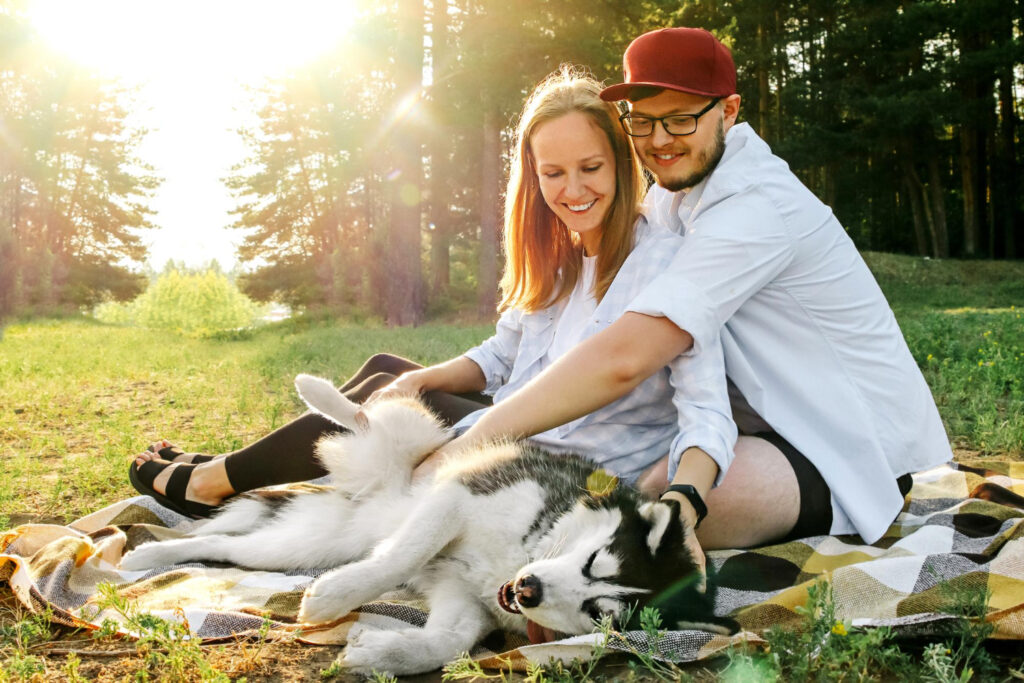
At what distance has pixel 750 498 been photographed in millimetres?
2455

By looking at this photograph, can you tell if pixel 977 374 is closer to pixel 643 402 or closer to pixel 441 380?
pixel 643 402

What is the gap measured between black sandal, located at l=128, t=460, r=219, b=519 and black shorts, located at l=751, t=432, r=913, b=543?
7.98 feet

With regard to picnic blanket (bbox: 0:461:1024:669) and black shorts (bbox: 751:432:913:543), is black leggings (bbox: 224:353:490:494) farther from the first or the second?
black shorts (bbox: 751:432:913:543)

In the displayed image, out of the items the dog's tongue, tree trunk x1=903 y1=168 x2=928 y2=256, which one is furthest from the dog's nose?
tree trunk x1=903 y1=168 x2=928 y2=256

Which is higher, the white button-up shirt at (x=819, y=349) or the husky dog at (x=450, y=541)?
the white button-up shirt at (x=819, y=349)

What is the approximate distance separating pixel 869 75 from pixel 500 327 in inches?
940

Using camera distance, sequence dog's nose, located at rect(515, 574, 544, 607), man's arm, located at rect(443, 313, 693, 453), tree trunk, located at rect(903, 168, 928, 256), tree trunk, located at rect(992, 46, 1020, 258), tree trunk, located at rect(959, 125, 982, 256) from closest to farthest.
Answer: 1. dog's nose, located at rect(515, 574, 544, 607)
2. man's arm, located at rect(443, 313, 693, 453)
3. tree trunk, located at rect(959, 125, 982, 256)
4. tree trunk, located at rect(992, 46, 1020, 258)
5. tree trunk, located at rect(903, 168, 928, 256)

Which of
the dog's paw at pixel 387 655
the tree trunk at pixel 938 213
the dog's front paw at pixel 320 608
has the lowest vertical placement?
the dog's paw at pixel 387 655

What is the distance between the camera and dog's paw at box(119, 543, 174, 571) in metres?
2.74

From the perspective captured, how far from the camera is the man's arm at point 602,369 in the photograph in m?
2.36

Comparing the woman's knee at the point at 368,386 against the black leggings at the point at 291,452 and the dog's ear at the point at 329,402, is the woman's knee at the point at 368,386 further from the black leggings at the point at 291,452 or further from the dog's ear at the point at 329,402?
the dog's ear at the point at 329,402

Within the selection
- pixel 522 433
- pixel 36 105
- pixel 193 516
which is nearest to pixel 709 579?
pixel 522 433

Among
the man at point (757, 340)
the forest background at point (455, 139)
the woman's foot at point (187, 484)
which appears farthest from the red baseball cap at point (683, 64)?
the forest background at point (455, 139)

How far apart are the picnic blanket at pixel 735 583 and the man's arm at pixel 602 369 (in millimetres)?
671
